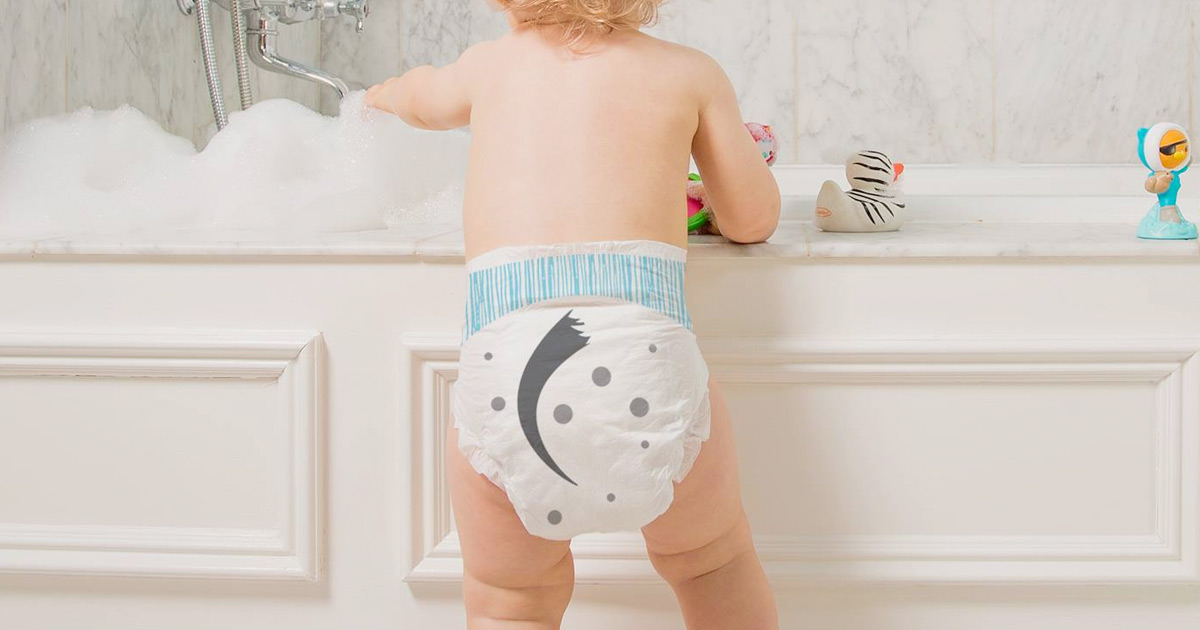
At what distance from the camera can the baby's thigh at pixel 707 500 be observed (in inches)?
36.7

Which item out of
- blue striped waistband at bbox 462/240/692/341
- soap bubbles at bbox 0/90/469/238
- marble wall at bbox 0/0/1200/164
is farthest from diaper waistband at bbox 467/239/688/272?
marble wall at bbox 0/0/1200/164

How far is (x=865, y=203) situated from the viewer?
1.25 metres

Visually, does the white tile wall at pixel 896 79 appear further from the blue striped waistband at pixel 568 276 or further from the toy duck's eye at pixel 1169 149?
the blue striped waistband at pixel 568 276

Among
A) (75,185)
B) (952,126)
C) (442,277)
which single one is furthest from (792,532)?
(952,126)

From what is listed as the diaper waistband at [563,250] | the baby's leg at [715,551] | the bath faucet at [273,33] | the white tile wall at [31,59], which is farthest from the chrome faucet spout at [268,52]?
the baby's leg at [715,551]

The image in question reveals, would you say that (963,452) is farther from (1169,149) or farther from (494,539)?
(494,539)

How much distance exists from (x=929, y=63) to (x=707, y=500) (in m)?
1.68

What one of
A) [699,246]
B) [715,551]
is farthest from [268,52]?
[715,551]

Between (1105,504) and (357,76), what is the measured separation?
1831mm

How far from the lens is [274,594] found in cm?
114

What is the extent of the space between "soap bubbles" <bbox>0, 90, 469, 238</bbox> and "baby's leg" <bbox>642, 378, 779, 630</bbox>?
50 cm

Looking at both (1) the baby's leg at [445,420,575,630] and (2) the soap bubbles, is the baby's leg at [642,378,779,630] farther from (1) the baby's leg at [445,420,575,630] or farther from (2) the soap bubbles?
(2) the soap bubbles

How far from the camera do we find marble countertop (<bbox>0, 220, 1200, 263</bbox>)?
3.52ft

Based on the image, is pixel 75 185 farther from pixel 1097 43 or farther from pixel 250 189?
pixel 1097 43
